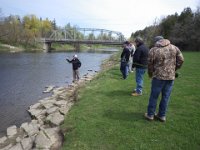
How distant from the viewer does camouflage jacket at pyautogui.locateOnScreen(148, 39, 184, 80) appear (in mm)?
6438

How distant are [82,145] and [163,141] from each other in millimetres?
2191

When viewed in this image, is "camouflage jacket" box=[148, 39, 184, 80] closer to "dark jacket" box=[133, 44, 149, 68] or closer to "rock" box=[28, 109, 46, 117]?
"dark jacket" box=[133, 44, 149, 68]

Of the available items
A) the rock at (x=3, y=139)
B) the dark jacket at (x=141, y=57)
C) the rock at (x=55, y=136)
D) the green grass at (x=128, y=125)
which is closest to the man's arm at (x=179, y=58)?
the green grass at (x=128, y=125)

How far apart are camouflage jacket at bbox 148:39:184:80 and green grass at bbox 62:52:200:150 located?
5.24ft

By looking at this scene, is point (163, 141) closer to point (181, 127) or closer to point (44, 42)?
point (181, 127)

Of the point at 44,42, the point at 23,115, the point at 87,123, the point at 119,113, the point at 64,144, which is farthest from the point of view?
the point at 44,42

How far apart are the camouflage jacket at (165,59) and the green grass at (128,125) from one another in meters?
1.60

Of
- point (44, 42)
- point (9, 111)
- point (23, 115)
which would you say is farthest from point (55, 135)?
point (44, 42)

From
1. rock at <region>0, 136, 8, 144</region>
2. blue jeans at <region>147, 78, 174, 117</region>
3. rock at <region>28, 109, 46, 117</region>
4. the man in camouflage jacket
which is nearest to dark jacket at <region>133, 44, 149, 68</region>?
the man in camouflage jacket

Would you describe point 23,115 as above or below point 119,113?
below

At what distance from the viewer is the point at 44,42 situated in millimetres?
94438

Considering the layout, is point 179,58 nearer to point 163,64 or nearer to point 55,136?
point 163,64

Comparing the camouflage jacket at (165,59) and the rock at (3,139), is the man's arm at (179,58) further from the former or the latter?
the rock at (3,139)

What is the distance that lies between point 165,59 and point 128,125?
231 cm
